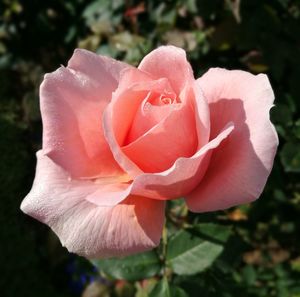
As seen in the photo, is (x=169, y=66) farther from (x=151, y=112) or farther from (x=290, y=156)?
(x=290, y=156)

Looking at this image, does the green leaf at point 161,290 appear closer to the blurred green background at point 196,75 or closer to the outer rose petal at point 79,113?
the blurred green background at point 196,75

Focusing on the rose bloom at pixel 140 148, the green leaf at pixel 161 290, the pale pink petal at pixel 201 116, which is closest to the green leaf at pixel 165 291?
the green leaf at pixel 161 290

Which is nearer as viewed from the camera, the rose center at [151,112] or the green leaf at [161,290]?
the rose center at [151,112]

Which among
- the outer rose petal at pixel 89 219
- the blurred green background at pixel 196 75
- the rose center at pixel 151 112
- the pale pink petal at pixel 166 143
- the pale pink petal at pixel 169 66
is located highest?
the pale pink petal at pixel 169 66

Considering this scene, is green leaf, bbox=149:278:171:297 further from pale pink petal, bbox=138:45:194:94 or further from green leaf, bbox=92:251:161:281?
pale pink petal, bbox=138:45:194:94

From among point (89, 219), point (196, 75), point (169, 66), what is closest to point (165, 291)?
point (89, 219)

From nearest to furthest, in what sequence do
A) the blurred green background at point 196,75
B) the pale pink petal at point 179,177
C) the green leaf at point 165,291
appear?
the pale pink petal at point 179,177 → the green leaf at point 165,291 → the blurred green background at point 196,75

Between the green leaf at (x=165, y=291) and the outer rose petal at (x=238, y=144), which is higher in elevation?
the outer rose petal at (x=238, y=144)
